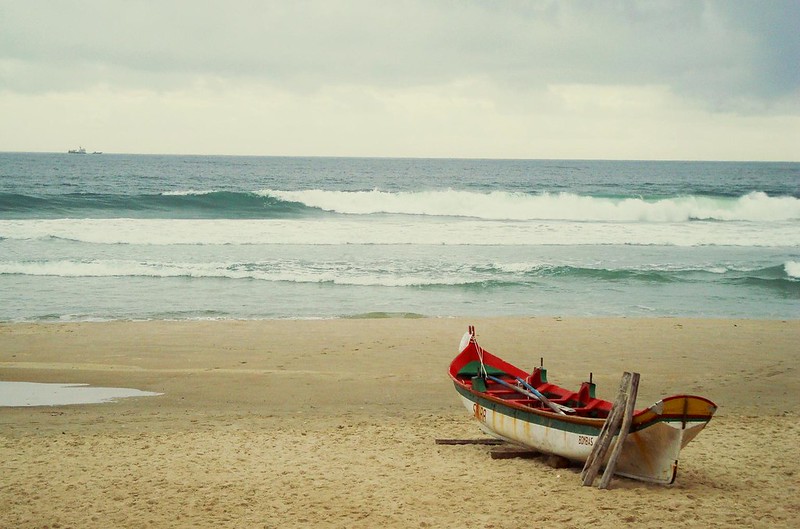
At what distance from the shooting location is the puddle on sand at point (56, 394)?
363 inches

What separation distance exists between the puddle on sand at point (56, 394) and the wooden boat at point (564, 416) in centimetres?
415

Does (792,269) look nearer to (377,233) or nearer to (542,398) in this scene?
(377,233)

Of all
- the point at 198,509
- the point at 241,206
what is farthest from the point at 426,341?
the point at 241,206

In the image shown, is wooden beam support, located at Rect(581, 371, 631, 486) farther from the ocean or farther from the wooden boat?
the ocean

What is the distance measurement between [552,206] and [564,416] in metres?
36.3

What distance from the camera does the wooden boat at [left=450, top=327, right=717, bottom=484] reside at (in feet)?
20.3

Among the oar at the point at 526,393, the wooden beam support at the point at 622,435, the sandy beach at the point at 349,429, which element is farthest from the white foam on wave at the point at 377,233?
the wooden beam support at the point at 622,435

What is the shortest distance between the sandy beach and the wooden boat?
0.75 feet

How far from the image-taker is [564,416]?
668 cm

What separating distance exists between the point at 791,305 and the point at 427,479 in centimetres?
1331

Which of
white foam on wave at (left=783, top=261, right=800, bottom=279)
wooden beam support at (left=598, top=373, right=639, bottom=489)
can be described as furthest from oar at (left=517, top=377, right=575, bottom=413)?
white foam on wave at (left=783, top=261, right=800, bottom=279)

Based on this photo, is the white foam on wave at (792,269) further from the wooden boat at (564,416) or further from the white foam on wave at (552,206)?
the white foam on wave at (552,206)

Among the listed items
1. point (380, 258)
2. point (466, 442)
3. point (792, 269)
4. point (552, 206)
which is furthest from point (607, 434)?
point (552, 206)

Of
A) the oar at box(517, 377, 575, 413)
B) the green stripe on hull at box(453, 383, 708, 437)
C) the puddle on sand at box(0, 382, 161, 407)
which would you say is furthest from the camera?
the puddle on sand at box(0, 382, 161, 407)
